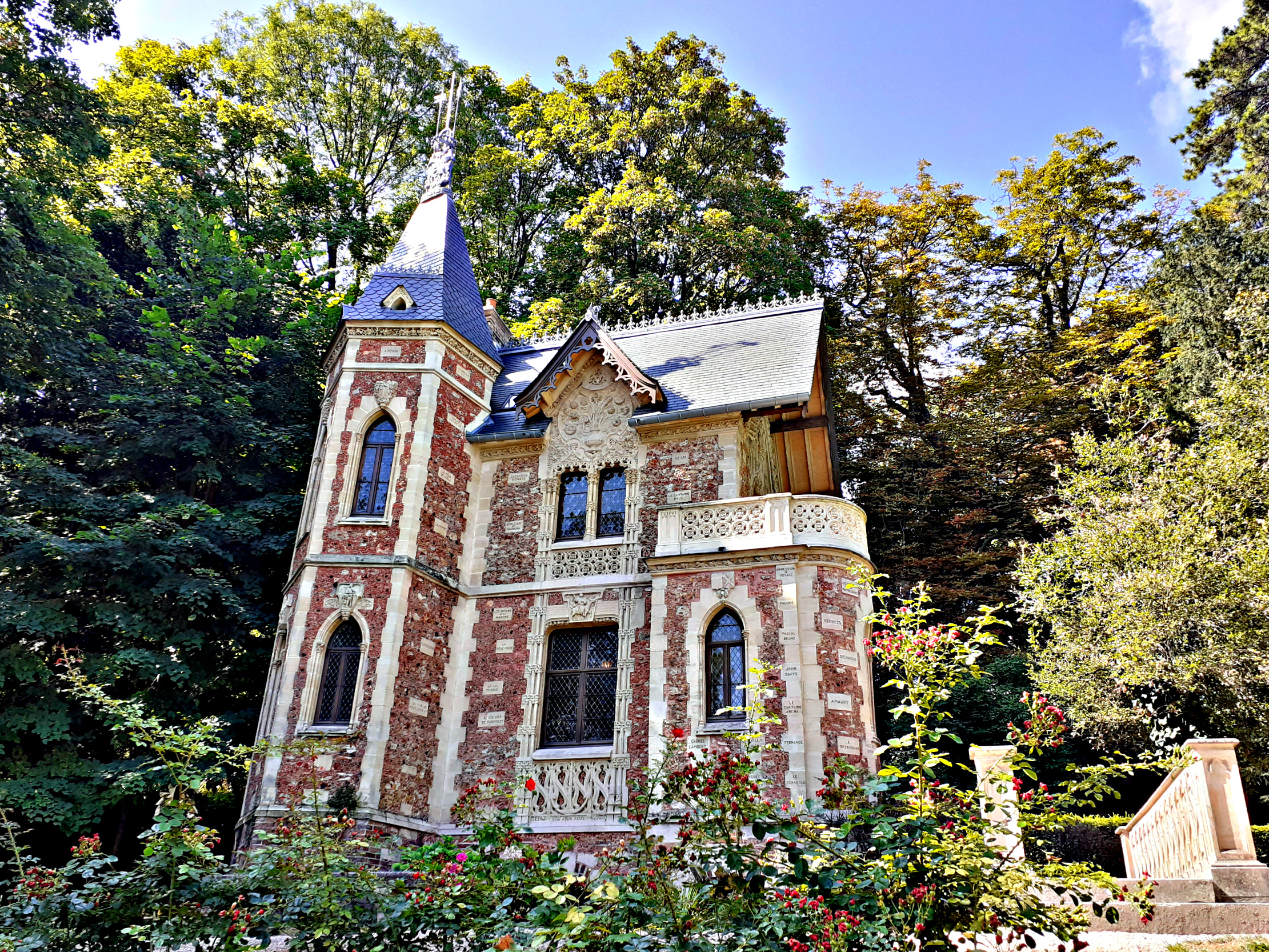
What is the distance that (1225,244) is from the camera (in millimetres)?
22703

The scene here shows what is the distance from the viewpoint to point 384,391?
16469 millimetres

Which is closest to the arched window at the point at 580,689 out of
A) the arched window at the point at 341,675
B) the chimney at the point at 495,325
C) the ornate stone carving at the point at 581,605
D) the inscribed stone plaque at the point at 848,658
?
the ornate stone carving at the point at 581,605

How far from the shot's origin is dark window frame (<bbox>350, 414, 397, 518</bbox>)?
51.8ft

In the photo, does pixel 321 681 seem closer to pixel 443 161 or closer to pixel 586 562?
pixel 586 562

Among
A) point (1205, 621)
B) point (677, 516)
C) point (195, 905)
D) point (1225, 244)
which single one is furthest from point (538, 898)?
point (1225, 244)

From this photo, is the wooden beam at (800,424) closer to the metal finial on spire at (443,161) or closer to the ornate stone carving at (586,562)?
the ornate stone carving at (586,562)

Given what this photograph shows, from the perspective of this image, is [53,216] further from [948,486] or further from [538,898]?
[948,486]

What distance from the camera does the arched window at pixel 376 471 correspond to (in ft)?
51.9

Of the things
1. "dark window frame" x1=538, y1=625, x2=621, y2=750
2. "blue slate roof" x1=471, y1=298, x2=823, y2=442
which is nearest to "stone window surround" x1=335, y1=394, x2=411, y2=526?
"blue slate roof" x1=471, y1=298, x2=823, y2=442

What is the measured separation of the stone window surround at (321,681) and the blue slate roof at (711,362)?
14.6ft

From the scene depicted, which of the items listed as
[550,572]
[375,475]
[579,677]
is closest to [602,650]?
[579,677]

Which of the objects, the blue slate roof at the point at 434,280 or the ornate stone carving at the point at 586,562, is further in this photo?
the blue slate roof at the point at 434,280

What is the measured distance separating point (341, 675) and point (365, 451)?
4157 millimetres

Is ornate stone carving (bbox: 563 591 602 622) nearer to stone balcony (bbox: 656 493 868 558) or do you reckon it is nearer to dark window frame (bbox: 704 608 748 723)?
stone balcony (bbox: 656 493 868 558)
